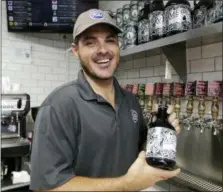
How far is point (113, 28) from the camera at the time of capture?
1104 mm

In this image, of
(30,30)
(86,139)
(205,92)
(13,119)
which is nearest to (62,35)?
(30,30)

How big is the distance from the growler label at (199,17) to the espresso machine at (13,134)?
1546 millimetres

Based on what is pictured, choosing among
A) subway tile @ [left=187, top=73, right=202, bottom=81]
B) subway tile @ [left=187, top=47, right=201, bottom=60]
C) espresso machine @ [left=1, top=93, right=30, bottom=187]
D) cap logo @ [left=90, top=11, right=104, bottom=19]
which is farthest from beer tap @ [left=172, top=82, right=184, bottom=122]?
espresso machine @ [left=1, top=93, right=30, bottom=187]

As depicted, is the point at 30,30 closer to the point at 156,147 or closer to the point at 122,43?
the point at 122,43

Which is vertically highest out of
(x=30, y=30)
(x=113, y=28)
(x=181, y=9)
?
(x=30, y=30)

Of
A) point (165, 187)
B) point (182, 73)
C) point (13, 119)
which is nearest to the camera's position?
point (182, 73)

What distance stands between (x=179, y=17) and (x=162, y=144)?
2.63ft

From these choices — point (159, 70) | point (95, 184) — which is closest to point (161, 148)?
point (95, 184)

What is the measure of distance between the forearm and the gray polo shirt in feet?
0.07

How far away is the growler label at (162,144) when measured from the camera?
0.82 m

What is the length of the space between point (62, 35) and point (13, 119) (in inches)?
47.4

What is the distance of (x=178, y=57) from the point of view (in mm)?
1700

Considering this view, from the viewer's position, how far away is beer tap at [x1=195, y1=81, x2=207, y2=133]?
4.90 feet

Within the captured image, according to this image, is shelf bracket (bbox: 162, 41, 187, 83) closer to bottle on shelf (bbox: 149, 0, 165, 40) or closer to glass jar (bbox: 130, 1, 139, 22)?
bottle on shelf (bbox: 149, 0, 165, 40)
